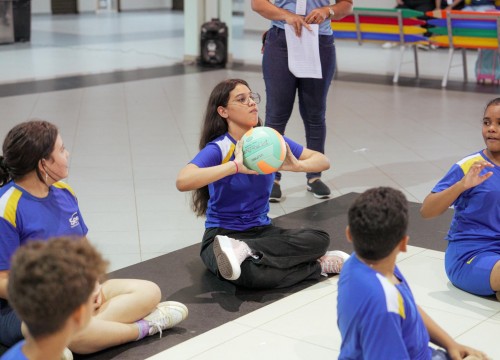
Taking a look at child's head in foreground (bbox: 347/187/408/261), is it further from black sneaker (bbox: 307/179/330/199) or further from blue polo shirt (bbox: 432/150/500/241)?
black sneaker (bbox: 307/179/330/199)

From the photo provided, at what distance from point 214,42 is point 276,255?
7.51 m

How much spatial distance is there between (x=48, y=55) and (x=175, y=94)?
3.83 meters

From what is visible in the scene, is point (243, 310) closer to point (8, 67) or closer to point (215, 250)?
point (215, 250)

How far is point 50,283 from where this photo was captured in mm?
1663

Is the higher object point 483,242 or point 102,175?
point 483,242

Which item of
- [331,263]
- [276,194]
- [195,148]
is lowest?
[195,148]

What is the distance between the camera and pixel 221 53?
1093cm

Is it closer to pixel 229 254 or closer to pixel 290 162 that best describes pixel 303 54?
pixel 290 162

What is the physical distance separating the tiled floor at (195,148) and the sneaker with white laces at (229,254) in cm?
21

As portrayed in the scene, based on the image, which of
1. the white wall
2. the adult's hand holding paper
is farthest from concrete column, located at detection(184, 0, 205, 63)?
the white wall

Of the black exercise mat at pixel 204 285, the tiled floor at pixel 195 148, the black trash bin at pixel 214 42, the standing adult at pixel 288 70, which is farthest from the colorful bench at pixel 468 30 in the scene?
the black exercise mat at pixel 204 285

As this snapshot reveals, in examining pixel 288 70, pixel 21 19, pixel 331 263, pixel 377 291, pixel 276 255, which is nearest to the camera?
pixel 377 291

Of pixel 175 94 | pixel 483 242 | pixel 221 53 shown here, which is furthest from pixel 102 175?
pixel 221 53

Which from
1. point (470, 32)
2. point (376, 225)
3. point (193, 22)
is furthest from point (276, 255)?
point (193, 22)
